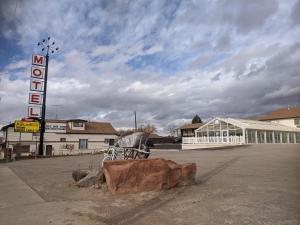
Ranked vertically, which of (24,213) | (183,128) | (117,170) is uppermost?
(183,128)

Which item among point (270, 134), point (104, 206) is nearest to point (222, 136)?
point (270, 134)

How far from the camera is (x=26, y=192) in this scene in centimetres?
829

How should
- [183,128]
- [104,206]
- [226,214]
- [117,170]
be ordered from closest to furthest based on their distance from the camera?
[226,214] → [104,206] → [117,170] → [183,128]

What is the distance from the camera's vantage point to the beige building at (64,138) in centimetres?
3844

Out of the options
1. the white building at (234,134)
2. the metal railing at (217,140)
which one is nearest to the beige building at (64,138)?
the metal railing at (217,140)

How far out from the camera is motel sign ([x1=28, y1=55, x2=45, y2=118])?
101ft

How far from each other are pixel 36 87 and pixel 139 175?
2703 cm

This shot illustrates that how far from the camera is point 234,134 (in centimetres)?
3675

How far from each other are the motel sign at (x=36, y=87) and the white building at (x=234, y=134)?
20.6 meters

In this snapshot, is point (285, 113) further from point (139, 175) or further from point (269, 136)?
point (139, 175)

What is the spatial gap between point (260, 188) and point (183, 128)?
61423 millimetres

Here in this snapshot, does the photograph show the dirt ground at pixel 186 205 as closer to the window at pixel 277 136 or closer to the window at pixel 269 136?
the window at pixel 269 136

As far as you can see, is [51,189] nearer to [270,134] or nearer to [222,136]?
[222,136]

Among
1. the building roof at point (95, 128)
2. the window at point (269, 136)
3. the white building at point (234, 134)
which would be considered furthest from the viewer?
the building roof at point (95, 128)
